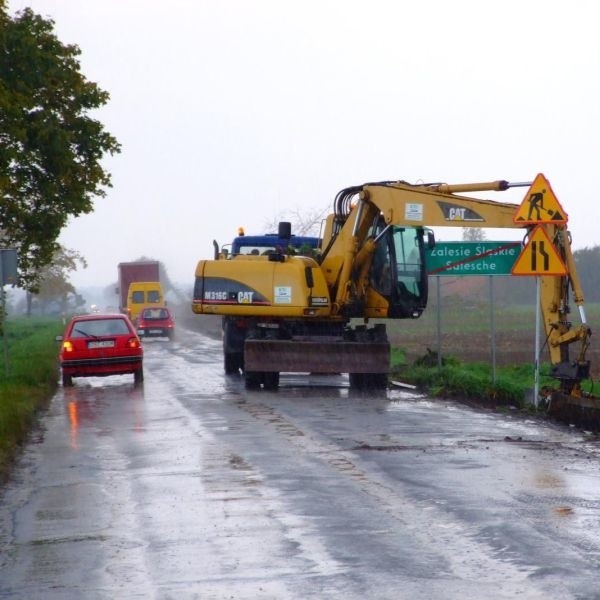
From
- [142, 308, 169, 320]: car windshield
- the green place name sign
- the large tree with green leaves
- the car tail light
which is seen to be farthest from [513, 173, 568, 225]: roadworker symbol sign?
[142, 308, 169, 320]: car windshield

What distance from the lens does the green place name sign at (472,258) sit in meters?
23.5

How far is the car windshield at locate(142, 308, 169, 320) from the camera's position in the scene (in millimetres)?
57844

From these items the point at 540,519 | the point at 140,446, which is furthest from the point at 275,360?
the point at 540,519

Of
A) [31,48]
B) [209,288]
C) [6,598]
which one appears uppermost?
[31,48]

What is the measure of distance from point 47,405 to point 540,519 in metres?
14.7

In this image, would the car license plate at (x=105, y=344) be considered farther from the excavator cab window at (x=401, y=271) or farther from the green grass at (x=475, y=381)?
the excavator cab window at (x=401, y=271)

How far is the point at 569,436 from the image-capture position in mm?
16453

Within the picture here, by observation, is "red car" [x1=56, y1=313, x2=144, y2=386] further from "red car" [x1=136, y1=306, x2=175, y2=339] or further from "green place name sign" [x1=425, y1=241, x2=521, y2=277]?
"red car" [x1=136, y1=306, x2=175, y2=339]

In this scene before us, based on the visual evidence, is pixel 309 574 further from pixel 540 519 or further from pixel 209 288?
pixel 209 288

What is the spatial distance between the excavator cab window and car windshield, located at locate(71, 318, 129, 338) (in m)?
5.79

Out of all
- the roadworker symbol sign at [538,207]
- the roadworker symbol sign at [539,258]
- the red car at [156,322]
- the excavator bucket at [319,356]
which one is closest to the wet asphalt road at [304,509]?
the roadworker symbol sign at [539,258]

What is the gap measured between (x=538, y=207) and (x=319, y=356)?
655 centimetres

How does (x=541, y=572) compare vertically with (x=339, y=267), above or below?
below

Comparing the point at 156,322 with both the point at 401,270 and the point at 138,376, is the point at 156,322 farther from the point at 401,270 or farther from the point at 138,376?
the point at 401,270
